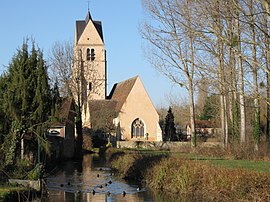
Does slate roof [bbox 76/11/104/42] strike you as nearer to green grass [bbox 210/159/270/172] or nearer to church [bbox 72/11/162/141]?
church [bbox 72/11/162/141]

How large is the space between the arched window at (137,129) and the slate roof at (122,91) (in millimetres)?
2853

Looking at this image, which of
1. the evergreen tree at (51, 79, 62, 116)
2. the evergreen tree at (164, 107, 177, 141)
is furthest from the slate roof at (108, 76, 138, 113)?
the evergreen tree at (51, 79, 62, 116)

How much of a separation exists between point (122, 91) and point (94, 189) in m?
43.6

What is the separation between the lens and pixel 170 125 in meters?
61.6

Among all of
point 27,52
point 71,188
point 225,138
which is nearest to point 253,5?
point 27,52

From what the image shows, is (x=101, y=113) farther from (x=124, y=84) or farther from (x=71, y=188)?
(x=71, y=188)

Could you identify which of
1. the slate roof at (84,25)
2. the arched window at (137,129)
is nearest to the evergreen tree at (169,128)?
the arched window at (137,129)

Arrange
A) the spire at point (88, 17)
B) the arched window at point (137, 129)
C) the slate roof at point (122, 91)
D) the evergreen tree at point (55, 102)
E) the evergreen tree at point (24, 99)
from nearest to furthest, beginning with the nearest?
the evergreen tree at point (24, 99), the evergreen tree at point (55, 102), the arched window at point (137, 129), the slate roof at point (122, 91), the spire at point (88, 17)

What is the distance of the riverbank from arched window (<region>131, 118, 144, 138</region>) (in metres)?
33.7

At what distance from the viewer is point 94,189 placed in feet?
68.3

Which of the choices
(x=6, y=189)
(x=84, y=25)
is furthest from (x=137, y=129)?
(x=6, y=189)

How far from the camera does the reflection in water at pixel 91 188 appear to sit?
18125 millimetres

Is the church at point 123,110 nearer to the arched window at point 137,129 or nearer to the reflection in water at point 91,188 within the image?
the arched window at point 137,129

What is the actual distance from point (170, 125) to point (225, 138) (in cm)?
2832
